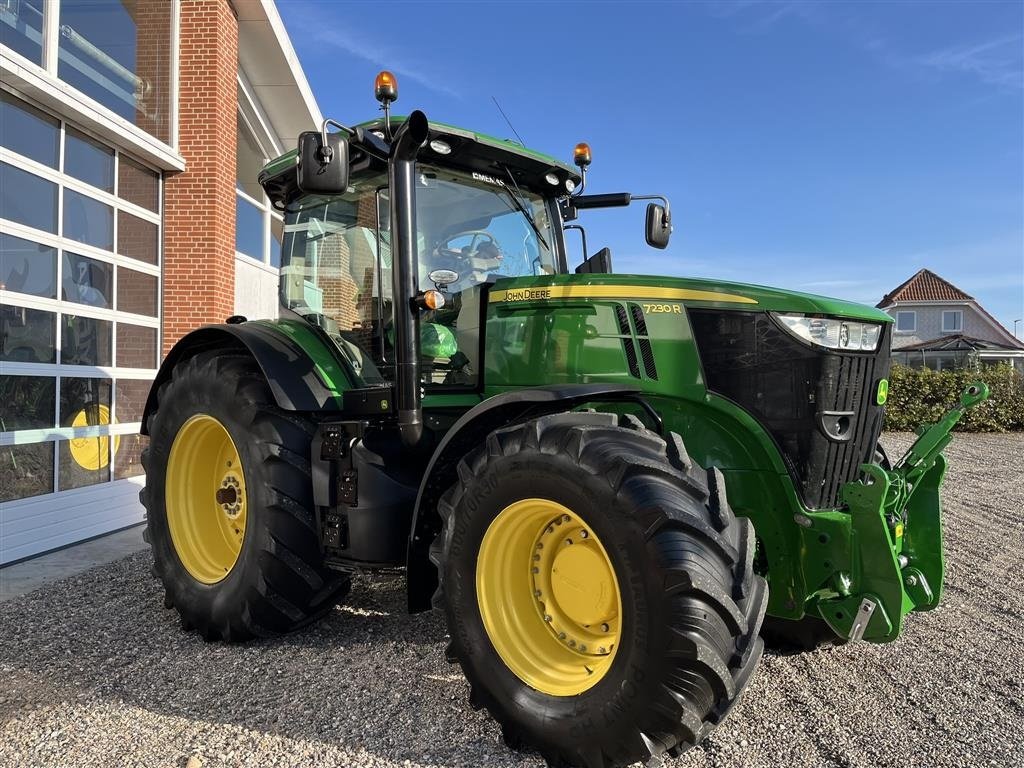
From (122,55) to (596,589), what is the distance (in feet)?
24.5

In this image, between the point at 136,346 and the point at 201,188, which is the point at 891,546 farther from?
the point at 201,188

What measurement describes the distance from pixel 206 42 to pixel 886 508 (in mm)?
8136

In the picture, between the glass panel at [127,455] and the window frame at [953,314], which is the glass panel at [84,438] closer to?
the glass panel at [127,455]

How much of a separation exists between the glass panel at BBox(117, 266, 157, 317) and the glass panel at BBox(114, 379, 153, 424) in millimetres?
691

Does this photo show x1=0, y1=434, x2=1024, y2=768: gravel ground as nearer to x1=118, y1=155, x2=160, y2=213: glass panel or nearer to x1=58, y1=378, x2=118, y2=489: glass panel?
x1=58, y1=378, x2=118, y2=489: glass panel

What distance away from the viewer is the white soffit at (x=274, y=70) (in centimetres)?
889

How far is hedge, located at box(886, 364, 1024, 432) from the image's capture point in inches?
648

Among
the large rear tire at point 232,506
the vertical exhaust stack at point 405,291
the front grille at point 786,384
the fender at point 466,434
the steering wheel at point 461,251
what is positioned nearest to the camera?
the fender at point 466,434

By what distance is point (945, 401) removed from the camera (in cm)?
1661

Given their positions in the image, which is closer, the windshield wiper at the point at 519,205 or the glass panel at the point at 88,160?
the windshield wiper at the point at 519,205

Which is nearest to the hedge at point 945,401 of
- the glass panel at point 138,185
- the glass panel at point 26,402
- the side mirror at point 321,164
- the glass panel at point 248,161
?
the glass panel at point 248,161

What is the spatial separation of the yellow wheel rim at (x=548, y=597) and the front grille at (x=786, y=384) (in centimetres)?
81

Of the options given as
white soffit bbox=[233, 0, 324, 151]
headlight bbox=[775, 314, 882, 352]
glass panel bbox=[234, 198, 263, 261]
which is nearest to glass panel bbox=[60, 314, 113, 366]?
white soffit bbox=[233, 0, 324, 151]

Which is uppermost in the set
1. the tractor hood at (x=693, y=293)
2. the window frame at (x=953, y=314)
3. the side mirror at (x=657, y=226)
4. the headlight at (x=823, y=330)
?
the window frame at (x=953, y=314)
